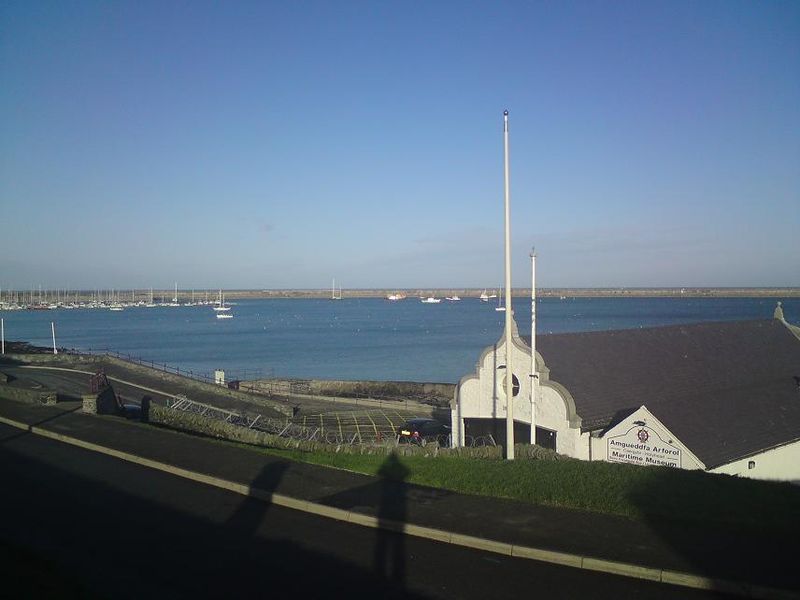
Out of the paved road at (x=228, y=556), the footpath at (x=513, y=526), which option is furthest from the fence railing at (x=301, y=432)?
the paved road at (x=228, y=556)

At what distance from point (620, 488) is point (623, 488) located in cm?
6

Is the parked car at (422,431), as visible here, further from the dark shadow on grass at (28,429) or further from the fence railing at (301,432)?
the dark shadow on grass at (28,429)

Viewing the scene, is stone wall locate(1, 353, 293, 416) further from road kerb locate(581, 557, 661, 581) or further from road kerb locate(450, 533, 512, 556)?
road kerb locate(581, 557, 661, 581)

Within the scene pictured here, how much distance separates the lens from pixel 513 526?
36.4ft

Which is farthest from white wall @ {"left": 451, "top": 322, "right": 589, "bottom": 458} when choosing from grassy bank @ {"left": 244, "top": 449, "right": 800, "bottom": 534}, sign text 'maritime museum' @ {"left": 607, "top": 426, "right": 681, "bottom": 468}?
grassy bank @ {"left": 244, "top": 449, "right": 800, "bottom": 534}

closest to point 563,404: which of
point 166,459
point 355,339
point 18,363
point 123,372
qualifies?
point 166,459

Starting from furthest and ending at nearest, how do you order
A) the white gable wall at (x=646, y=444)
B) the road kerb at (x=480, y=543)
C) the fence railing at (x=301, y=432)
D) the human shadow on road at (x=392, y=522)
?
the fence railing at (x=301, y=432)
the white gable wall at (x=646, y=444)
the road kerb at (x=480, y=543)
the human shadow on road at (x=392, y=522)

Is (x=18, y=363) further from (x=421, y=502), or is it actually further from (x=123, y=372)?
(x=421, y=502)

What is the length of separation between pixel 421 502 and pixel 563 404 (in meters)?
8.44

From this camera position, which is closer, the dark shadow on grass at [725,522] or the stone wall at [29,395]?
the dark shadow on grass at [725,522]

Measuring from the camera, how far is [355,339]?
12388 cm

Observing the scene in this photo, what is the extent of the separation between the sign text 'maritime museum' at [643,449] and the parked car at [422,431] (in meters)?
9.00

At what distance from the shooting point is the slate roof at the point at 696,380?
61.9 ft

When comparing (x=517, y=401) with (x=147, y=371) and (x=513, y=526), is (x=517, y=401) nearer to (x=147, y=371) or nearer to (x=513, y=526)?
(x=513, y=526)
